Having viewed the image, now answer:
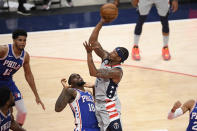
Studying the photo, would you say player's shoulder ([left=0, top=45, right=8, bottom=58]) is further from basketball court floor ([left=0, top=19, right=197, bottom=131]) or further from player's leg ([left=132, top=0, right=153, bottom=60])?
player's leg ([left=132, top=0, right=153, bottom=60])

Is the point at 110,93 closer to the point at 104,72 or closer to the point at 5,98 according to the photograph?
the point at 104,72

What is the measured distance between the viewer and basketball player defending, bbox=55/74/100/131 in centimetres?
423

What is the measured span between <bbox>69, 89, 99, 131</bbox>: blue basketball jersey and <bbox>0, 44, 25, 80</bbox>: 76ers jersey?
1019 mm

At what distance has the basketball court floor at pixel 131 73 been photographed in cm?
578

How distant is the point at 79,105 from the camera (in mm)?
4289

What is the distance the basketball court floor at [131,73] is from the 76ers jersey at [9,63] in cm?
121

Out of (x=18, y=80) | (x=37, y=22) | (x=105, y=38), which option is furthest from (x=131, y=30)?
(x=18, y=80)

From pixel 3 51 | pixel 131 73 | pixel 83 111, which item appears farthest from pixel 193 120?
pixel 131 73

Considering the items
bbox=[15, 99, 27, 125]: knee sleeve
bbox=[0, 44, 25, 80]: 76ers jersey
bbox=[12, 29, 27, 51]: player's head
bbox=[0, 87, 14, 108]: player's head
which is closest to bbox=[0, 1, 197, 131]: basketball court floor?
bbox=[15, 99, 27, 125]: knee sleeve

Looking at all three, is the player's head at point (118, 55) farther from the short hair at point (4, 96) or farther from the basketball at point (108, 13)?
the short hair at point (4, 96)

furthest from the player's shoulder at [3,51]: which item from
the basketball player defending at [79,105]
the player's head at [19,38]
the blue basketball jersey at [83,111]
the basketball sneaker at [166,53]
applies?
the basketball sneaker at [166,53]

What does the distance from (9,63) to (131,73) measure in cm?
315

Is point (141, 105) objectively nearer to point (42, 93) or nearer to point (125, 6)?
point (42, 93)

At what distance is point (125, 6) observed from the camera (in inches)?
479
